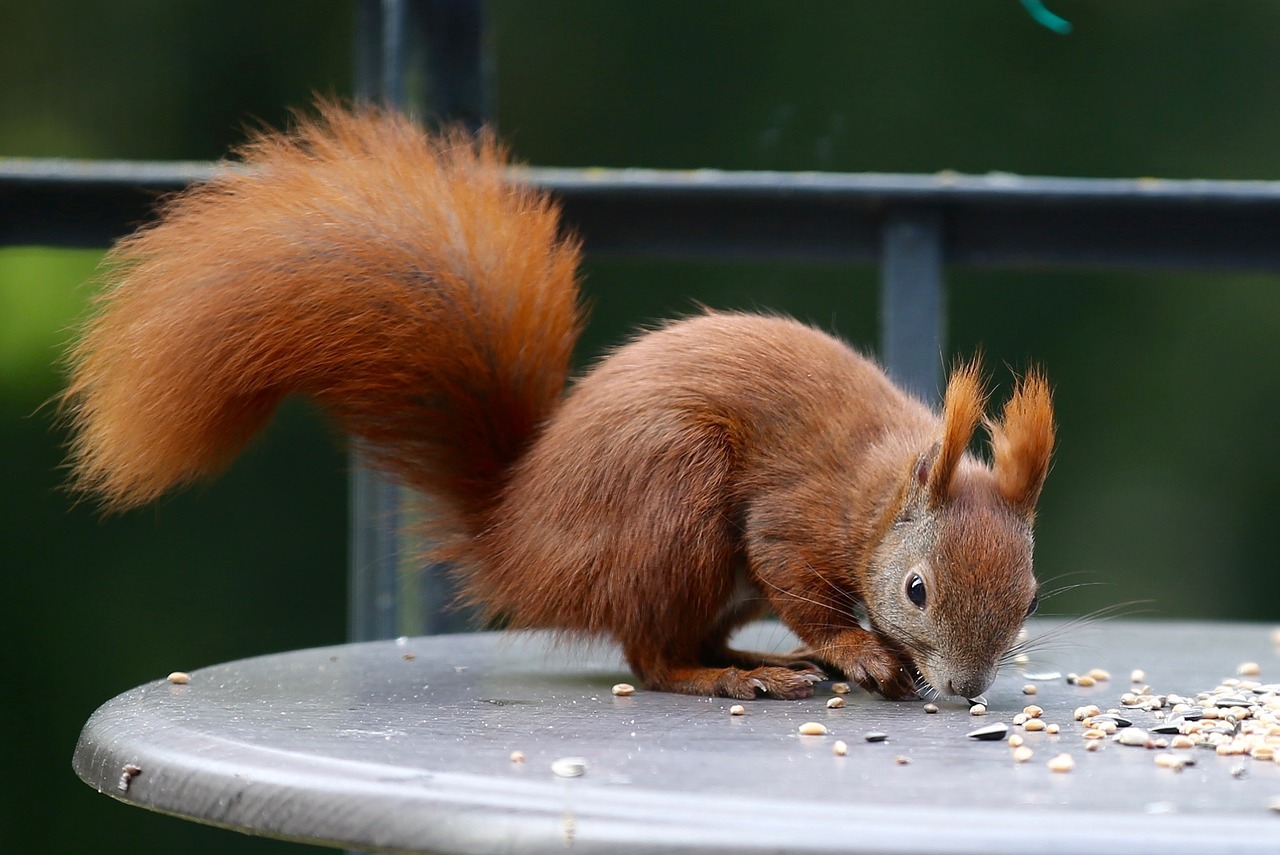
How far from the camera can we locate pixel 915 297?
66.8 inches

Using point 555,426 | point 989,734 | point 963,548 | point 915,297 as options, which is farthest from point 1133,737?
point 915,297

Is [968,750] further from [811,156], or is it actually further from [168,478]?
[811,156]

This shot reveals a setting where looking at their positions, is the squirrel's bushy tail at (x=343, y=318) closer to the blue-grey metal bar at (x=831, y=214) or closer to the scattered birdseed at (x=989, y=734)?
the blue-grey metal bar at (x=831, y=214)

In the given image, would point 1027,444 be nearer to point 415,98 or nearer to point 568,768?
point 568,768

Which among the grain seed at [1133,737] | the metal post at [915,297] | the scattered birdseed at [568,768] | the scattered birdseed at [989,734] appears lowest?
the scattered birdseed at [989,734]

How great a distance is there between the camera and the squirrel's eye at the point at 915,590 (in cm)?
120

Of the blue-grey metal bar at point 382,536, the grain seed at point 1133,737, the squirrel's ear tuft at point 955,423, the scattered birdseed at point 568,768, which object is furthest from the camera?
the blue-grey metal bar at point 382,536

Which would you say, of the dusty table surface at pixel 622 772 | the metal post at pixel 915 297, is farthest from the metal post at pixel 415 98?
the metal post at pixel 915 297

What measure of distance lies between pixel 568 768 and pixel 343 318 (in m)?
0.55

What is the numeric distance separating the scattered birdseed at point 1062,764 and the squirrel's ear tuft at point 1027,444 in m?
0.37

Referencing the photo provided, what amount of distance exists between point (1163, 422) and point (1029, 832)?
2273mm

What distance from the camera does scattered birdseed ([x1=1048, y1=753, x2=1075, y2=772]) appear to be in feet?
2.82

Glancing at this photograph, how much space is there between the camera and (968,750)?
0.94m

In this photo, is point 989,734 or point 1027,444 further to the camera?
point 1027,444
